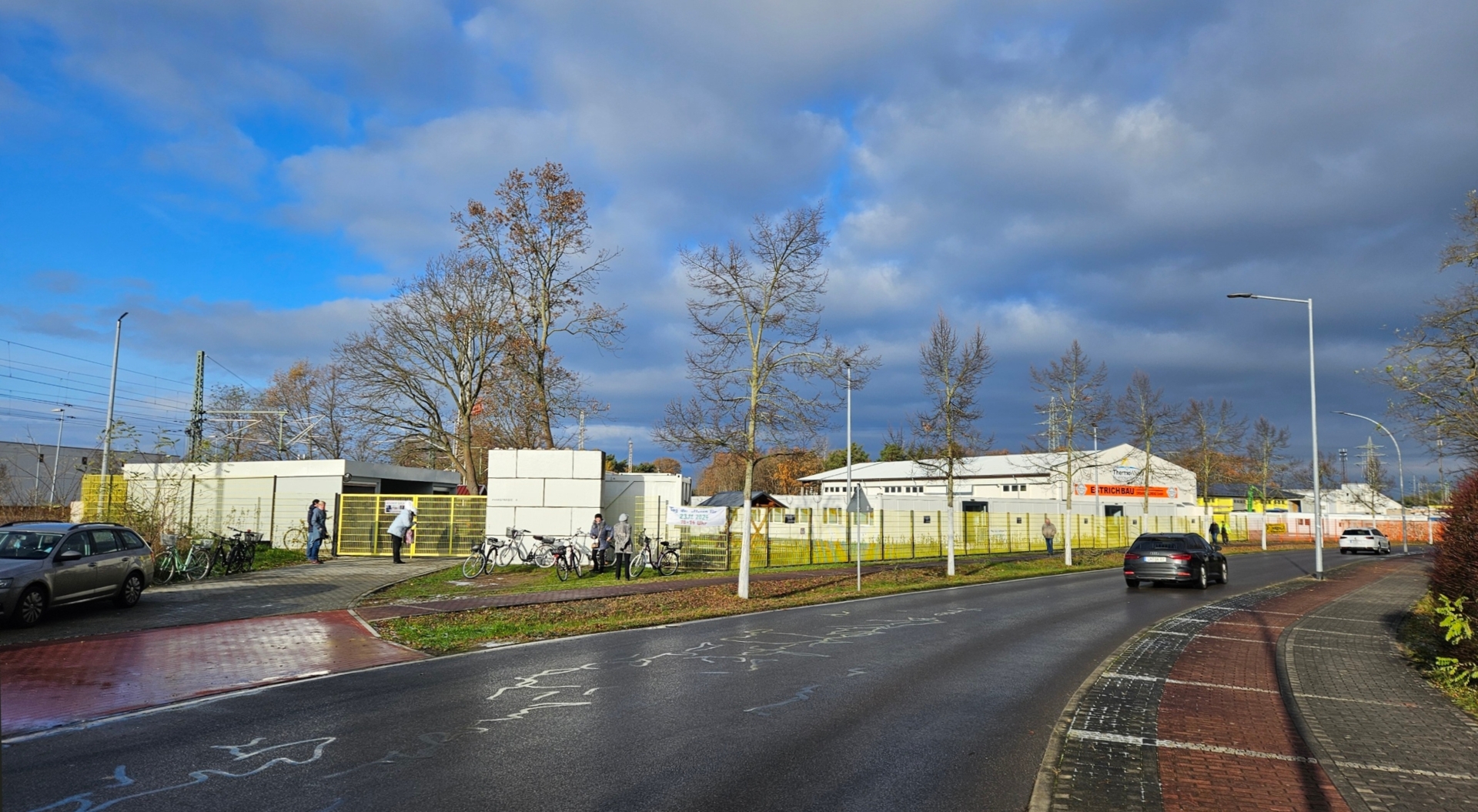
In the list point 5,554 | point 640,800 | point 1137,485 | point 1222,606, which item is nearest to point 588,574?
point 5,554

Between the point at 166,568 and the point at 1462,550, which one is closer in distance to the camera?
the point at 1462,550

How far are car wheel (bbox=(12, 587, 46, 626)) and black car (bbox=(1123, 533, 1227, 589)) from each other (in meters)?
22.3

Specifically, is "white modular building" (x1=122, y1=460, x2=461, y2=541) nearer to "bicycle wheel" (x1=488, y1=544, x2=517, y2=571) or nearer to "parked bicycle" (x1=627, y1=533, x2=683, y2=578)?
"bicycle wheel" (x1=488, y1=544, x2=517, y2=571)

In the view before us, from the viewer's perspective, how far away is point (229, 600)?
55.8ft

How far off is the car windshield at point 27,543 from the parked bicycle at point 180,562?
19.6ft

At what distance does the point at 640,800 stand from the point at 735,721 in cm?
225

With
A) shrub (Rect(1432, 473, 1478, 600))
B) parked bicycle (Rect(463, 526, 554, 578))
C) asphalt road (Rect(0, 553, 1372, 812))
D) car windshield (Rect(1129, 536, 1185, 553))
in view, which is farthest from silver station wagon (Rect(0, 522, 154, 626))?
car windshield (Rect(1129, 536, 1185, 553))

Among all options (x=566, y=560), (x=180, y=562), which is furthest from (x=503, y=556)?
(x=180, y=562)

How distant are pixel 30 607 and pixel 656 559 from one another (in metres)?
14.0

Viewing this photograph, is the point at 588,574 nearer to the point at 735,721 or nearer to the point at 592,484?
the point at 592,484

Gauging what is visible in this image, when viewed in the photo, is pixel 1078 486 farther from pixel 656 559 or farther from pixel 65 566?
pixel 65 566

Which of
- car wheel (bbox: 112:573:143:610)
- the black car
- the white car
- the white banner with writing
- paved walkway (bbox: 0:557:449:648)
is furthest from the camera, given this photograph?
the white car

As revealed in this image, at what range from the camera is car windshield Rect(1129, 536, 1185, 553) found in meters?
23.0

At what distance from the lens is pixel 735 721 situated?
7.71m
